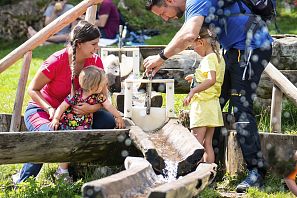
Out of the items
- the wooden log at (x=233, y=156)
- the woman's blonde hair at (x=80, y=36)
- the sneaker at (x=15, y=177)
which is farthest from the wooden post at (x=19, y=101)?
the wooden log at (x=233, y=156)

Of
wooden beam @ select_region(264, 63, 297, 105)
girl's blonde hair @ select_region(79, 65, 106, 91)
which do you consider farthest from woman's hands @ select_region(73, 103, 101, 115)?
wooden beam @ select_region(264, 63, 297, 105)

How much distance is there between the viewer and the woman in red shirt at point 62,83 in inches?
268

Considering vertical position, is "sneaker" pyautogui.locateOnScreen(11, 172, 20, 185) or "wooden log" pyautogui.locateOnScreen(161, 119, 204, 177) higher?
"wooden log" pyautogui.locateOnScreen(161, 119, 204, 177)

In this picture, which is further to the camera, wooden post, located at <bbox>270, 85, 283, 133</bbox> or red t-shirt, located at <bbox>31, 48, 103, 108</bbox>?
wooden post, located at <bbox>270, 85, 283, 133</bbox>

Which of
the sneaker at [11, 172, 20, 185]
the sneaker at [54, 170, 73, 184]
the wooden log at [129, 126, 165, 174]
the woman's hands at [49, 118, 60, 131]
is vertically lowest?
the sneaker at [11, 172, 20, 185]

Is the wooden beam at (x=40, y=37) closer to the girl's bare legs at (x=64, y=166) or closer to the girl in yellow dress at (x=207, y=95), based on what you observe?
the girl's bare legs at (x=64, y=166)

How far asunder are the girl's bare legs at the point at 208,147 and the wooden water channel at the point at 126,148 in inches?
6.4

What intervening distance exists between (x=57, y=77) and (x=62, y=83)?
0.23 feet

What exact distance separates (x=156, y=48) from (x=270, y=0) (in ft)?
10.0

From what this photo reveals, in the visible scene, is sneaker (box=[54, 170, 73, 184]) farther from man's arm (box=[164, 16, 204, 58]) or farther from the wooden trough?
man's arm (box=[164, 16, 204, 58])

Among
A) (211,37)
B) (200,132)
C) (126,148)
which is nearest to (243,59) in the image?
(211,37)

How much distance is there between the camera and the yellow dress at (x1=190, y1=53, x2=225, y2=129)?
22.8 ft

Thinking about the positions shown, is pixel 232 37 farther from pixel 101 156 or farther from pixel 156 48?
pixel 156 48

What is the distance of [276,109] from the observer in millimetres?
7820
